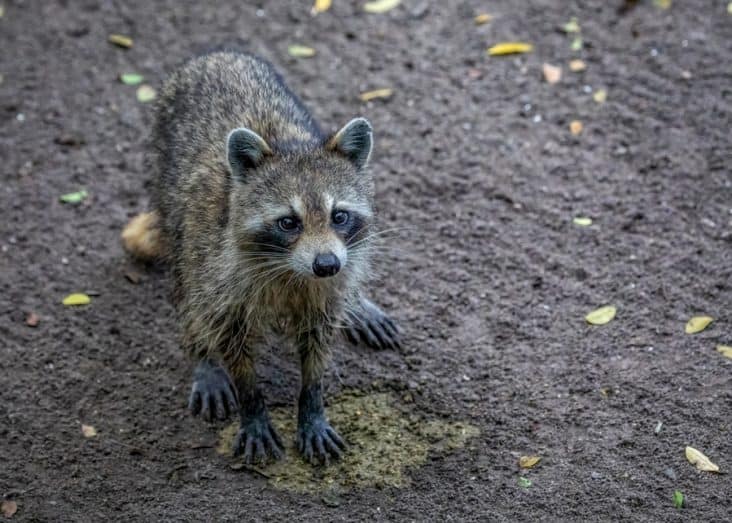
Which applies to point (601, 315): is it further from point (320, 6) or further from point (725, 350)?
point (320, 6)

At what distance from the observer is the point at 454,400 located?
5.41 meters

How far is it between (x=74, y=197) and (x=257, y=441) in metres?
2.59

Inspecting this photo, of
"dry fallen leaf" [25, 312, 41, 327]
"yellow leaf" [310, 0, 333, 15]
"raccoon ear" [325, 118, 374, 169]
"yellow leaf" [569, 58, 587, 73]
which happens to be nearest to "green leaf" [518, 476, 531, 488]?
"raccoon ear" [325, 118, 374, 169]

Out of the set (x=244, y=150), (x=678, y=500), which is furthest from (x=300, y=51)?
(x=678, y=500)

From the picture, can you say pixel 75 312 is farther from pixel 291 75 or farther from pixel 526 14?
pixel 526 14

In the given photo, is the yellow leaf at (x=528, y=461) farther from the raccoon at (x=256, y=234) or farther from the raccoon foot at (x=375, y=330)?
the raccoon foot at (x=375, y=330)

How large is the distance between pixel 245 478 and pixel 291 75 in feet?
12.4

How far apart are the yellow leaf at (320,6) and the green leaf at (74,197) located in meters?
2.67

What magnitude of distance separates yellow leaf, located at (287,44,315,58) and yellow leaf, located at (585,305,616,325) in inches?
134

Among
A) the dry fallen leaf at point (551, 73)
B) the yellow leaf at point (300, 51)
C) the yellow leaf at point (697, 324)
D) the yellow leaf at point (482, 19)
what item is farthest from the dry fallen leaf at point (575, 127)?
the yellow leaf at point (300, 51)

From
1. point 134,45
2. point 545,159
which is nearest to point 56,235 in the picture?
point 134,45

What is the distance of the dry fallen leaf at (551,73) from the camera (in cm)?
745

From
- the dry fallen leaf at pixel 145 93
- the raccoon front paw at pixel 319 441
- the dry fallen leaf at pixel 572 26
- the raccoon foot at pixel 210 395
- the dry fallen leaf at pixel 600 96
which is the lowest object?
the raccoon foot at pixel 210 395

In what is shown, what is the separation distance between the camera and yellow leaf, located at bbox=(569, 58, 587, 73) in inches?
296
